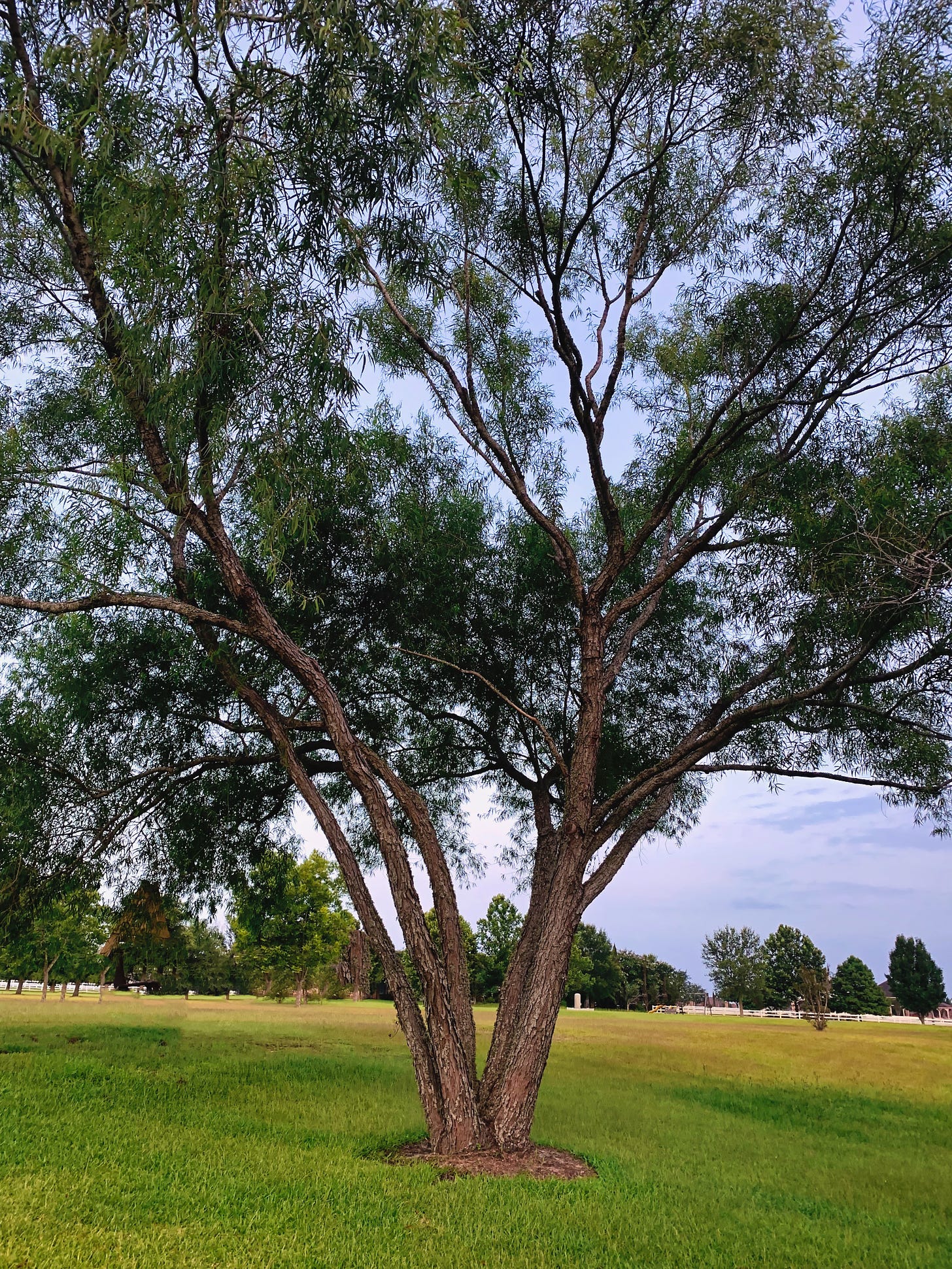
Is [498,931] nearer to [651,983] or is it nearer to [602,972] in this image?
[602,972]

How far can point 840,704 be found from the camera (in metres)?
9.49

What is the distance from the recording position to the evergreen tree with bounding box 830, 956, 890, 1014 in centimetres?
6144

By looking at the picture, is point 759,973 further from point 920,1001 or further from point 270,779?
point 270,779

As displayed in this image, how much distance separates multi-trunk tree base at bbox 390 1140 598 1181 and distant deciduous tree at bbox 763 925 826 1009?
60.9m

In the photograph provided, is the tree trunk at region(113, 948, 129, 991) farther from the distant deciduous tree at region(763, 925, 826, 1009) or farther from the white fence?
the distant deciduous tree at region(763, 925, 826, 1009)

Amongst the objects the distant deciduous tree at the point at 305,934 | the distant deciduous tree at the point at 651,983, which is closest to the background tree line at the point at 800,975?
the distant deciduous tree at the point at 651,983

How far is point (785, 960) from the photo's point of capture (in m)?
65.4

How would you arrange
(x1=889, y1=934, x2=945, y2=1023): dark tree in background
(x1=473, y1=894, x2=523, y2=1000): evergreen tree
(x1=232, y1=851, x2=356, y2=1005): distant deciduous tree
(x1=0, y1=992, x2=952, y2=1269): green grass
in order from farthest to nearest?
(x1=889, y1=934, x2=945, y2=1023): dark tree in background < (x1=473, y1=894, x2=523, y2=1000): evergreen tree < (x1=232, y1=851, x2=356, y2=1005): distant deciduous tree < (x1=0, y1=992, x2=952, y2=1269): green grass

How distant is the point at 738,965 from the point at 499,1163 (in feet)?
194

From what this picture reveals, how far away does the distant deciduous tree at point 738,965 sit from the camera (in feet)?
200

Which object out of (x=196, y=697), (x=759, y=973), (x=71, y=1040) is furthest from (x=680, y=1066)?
(x=759, y=973)

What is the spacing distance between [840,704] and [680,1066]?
1534 cm

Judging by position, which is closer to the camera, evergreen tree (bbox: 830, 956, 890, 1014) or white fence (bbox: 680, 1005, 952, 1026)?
white fence (bbox: 680, 1005, 952, 1026)

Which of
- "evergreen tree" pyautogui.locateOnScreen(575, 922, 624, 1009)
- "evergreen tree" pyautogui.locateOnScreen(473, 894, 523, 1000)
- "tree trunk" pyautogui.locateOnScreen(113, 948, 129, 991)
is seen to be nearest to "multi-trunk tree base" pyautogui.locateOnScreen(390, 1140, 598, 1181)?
"tree trunk" pyautogui.locateOnScreen(113, 948, 129, 991)
